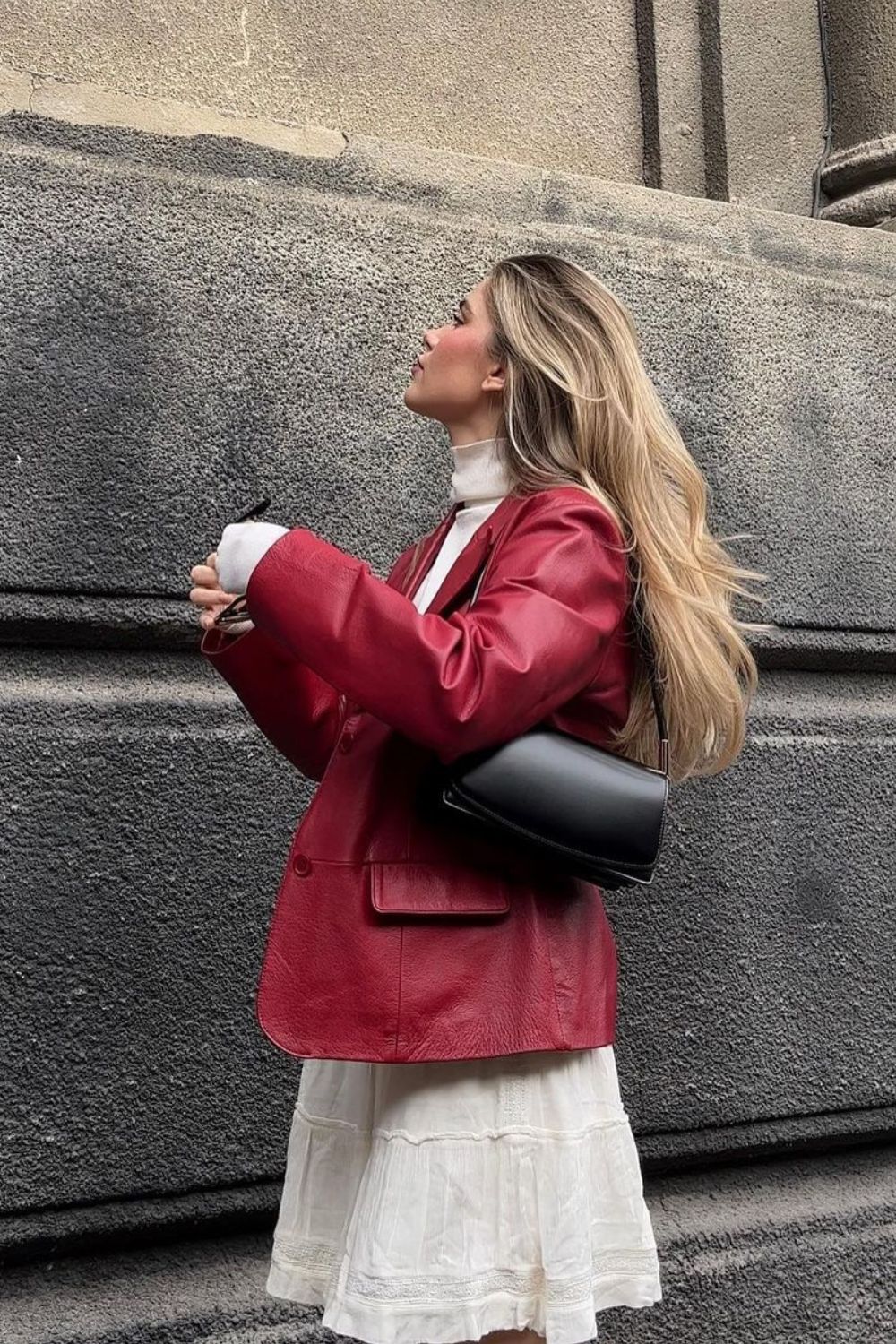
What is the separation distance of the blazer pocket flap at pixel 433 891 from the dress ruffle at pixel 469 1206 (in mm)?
185

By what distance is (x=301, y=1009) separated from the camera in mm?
1835

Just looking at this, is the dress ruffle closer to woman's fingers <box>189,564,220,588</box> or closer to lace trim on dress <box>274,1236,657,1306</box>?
lace trim on dress <box>274,1236,657,1306</box>

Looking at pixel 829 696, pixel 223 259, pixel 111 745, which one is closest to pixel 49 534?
pixel 111 745

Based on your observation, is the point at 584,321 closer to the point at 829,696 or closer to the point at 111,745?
the point at 111,745

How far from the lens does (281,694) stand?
6.94ft

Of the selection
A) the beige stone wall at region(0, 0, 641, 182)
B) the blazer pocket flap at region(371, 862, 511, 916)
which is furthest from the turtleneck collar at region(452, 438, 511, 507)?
the beige stone wall at region(0, 0, 641, 182)

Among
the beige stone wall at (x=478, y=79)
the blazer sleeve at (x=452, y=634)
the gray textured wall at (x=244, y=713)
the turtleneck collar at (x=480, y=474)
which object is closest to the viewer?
the blazer sleeve at (x=452, y=634)

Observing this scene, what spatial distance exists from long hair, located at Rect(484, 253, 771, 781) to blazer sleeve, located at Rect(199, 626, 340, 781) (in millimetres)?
Answer: 387

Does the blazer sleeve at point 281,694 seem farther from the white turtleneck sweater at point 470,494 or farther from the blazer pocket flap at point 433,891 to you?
the blazer pocket flap at point 433,891

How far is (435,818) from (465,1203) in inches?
17.1

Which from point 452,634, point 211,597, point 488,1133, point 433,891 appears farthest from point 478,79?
point 488,1133

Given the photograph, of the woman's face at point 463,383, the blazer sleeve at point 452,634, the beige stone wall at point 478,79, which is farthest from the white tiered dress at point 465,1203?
the beige stone wall at point 478,79

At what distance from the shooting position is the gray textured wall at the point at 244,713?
2508 millimetres

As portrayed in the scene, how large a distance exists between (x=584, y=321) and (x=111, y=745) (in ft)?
3.39
